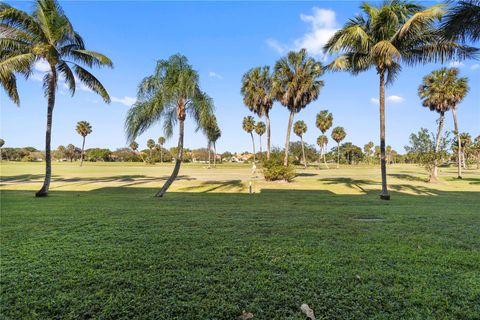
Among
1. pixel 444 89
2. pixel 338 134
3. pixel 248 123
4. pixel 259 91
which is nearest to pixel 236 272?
pixel 259 91

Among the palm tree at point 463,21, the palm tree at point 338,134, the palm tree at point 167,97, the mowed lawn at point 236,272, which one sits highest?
the palm tree at point 338,134

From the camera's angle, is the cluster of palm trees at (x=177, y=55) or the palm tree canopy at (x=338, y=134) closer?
the cluster of palm trees at (x=177, y=55)

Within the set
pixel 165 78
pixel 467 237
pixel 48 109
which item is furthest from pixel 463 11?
pixel 48 109

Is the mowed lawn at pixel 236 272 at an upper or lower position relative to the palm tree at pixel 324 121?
lower

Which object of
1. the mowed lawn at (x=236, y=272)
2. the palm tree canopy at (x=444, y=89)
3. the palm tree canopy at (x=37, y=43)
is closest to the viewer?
the mowed lawn at (x=236, y=272)

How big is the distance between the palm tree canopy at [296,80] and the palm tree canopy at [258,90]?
1.73 meters

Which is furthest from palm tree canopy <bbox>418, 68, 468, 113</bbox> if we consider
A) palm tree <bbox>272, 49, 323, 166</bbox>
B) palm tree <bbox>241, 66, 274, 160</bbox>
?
palm tree <bbox>241, 66, 274, 160</bbox>

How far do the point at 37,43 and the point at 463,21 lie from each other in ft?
55.5

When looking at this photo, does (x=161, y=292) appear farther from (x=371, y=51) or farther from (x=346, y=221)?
(x=371, y=51)

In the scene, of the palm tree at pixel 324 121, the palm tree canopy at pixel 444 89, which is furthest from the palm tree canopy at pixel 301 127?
the palm tree canopy at pixel 444 89

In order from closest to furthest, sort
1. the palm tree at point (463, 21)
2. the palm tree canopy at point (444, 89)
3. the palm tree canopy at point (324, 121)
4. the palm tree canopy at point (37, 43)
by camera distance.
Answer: the palm tree at point (463, 21)
the palm tree canopy at point (37, 43)
the palm tree canopy at point (444, 89)
the palm tree canopy at point (324, 121)

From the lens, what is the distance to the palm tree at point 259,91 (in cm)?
2805

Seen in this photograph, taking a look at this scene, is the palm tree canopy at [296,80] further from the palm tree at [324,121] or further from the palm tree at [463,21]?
the palm tree at [324,121]

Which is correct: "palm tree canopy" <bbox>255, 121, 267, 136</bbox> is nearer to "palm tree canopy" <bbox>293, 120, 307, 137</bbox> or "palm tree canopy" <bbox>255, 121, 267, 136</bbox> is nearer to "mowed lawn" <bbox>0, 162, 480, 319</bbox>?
"palm tree canopy" <bbox>293, 120, 307, 137</bbox>
